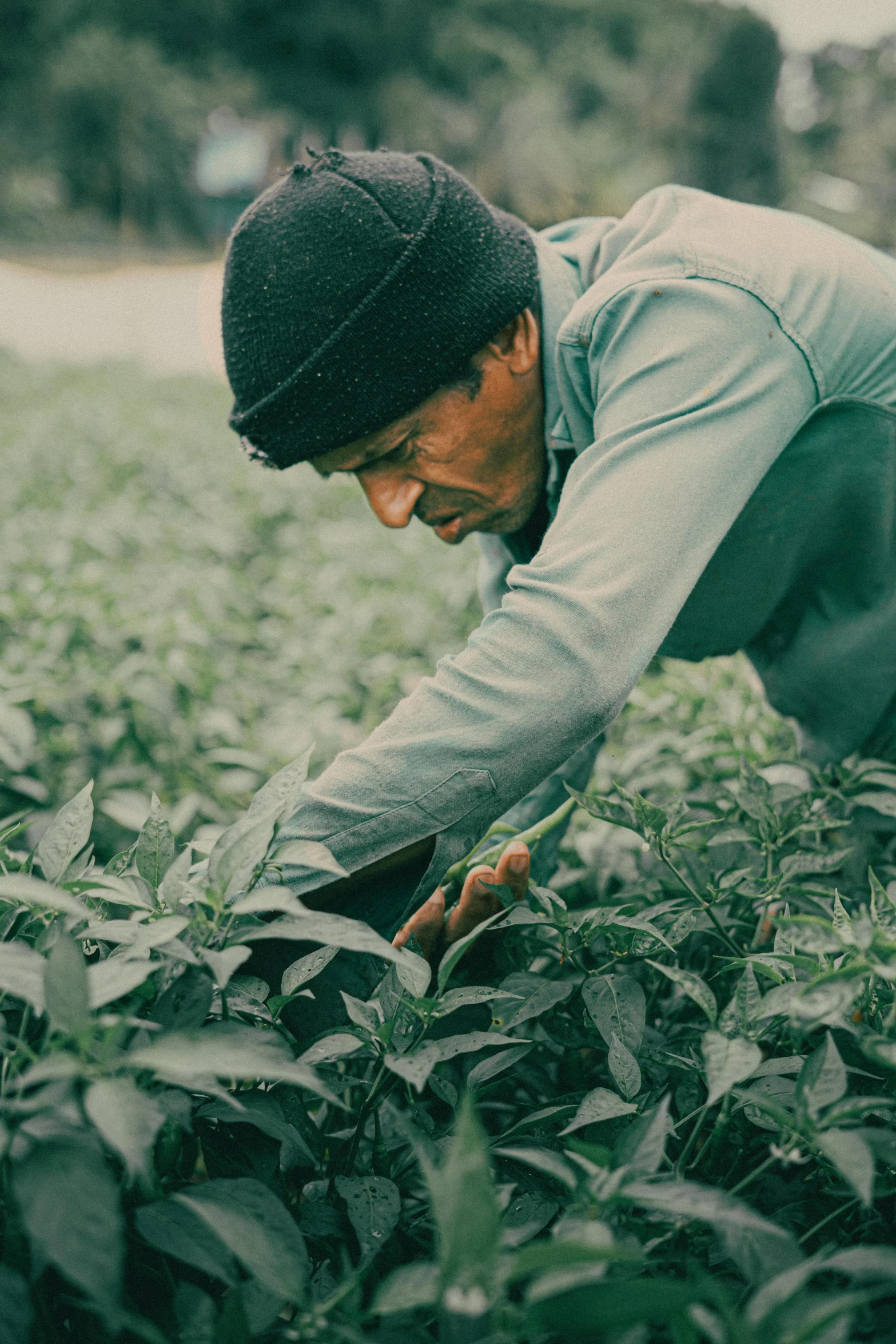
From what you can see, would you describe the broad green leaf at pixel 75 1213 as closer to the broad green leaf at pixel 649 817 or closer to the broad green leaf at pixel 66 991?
the broad green leaf at pixel 66 991

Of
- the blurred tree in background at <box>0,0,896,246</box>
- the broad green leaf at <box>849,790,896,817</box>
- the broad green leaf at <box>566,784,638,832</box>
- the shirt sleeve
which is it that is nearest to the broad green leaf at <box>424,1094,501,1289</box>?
the shirt sleeve

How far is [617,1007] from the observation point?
1.04 meters

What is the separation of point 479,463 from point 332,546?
293cm

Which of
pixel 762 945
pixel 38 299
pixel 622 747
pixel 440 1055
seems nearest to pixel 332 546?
pixel 622 747

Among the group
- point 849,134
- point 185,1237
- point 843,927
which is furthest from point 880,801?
point 849,134

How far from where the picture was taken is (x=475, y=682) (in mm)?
1061

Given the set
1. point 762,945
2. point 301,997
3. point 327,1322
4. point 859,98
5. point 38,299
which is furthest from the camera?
point 859,98

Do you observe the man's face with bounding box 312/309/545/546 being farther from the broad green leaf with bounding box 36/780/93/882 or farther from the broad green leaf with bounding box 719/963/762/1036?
the broad green leaf with bounding box 719/963/762/1036

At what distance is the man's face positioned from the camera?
1502mm

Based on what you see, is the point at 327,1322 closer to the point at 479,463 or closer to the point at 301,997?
the point at 301,997

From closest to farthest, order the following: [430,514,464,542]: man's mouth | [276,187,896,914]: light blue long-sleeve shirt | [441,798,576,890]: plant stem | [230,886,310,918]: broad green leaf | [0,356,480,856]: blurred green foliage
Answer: [230,886,310,918]: broad green leaf, [276,187,896,914]: light blue long-sleeve shirt, [441,798,576,890]: plant stem, [430,514,464,542]: man's mouth, [0,356,480,856]: blurred green foliage

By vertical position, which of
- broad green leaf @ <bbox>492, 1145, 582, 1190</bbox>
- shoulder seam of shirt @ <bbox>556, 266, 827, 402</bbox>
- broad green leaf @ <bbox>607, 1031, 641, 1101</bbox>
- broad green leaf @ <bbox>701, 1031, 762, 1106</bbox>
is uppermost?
shoulder seam of shirt @ <bbox>556, 266, 827, 402</bbox>

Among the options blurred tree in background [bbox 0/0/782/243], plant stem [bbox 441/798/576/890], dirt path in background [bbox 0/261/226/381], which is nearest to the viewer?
plant stem [bbox 441/798/576/890]

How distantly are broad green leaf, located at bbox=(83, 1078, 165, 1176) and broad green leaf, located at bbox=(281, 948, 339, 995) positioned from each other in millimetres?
295
